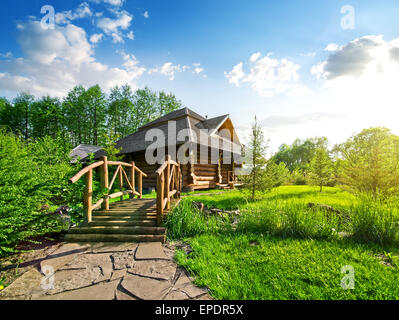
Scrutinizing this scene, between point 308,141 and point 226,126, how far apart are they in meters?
46.1

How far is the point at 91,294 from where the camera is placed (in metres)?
2.11

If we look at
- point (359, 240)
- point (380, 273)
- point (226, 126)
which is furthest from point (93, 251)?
point (226, 126)

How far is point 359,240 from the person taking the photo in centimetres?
365

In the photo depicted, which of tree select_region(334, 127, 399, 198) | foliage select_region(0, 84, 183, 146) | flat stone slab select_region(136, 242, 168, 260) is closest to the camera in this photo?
flat stone slab select_region(136, 242, 168, 260)

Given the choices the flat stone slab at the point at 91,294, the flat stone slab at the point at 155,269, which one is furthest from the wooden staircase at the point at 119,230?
the flat stone slab at the point at 91,294

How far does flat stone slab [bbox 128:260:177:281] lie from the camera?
250 cm

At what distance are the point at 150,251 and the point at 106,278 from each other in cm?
91

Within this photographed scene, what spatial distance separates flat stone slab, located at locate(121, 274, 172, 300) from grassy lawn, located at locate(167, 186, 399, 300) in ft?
1.50

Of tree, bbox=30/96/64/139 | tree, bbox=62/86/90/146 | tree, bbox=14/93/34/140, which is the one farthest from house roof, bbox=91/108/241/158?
tree, bbox=14/93/34/140

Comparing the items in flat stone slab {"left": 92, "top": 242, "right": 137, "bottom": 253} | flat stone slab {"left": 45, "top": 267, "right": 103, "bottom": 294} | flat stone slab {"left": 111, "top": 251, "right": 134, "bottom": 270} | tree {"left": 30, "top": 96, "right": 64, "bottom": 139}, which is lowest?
flat stone slab {"left": 92, "top": 242, "right": 137, "bottom": 253}

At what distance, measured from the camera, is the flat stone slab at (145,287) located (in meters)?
2.07

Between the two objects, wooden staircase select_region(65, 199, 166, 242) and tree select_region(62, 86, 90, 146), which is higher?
tree select_region(62, 86, 90, 146)

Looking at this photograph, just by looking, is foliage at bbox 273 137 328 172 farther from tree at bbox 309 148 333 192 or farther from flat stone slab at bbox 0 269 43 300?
flat stone slab at bbox 0 269 43 300

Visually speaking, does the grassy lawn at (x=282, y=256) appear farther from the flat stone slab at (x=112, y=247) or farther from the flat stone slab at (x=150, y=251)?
the flat stone slab at (x=112, y=247)
